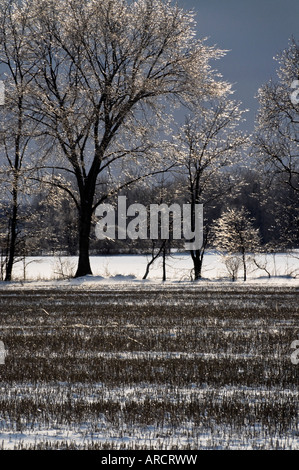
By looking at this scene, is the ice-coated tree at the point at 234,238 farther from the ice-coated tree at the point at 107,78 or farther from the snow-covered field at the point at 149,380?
the snow-covered field at the point at 149,380

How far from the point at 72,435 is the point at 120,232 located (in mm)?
54572

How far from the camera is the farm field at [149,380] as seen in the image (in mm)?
6089

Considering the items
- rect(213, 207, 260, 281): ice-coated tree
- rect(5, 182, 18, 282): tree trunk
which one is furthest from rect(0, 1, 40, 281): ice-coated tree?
rect(213, 207, 260, 281): ice-coated tree

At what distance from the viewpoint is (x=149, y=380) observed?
8555mm

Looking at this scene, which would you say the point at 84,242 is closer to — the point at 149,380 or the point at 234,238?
the point at 234,238

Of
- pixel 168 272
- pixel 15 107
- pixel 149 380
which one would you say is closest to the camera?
pixel 149 380

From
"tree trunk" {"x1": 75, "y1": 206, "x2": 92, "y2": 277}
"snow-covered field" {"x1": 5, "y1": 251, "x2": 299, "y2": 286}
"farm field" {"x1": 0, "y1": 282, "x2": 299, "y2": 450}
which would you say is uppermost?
"tree trunk" {"x1": 75, "y1": 206, "x2": 92, "y2": 277}

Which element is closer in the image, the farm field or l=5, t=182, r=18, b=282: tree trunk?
the farm field

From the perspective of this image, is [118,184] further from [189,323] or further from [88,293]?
[189,323]

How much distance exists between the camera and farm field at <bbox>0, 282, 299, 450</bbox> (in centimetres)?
609

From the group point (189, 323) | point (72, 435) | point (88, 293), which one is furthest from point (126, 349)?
point (88, 293)

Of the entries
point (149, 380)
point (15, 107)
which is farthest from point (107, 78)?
point (149, 380)

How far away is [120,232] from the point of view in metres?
60.6

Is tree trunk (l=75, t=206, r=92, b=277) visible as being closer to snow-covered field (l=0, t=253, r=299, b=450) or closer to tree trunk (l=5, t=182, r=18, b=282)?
tree trunk (l=5, t=182, r=18, b=282)
